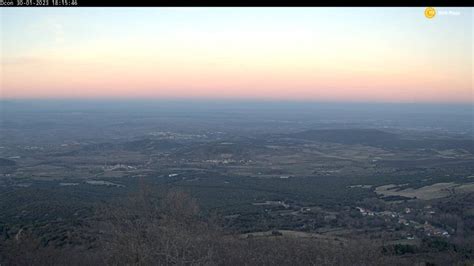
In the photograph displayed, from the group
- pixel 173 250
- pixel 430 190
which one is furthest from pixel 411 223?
pixel 173 250

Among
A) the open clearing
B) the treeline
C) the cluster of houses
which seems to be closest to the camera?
the treeline

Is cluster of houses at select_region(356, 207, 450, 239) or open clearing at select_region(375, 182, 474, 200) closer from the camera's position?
cluster of houses at select_region(356, 207, 450, 239)

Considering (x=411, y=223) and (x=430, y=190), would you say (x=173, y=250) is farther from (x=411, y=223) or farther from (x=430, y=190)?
(x=430, y=190)

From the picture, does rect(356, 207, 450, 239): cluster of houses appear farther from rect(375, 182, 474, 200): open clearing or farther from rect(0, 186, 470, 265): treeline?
rect(0, 186, 470, 265): treeline

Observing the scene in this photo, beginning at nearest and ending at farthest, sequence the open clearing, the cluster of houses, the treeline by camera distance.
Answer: the treeline
the cluster of houses
the open clearing

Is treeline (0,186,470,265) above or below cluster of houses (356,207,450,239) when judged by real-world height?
above

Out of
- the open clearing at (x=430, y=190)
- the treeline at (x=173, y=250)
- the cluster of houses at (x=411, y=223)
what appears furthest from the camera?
the open clearing at (x=430, y=190)

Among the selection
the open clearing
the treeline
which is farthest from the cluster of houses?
the treeline

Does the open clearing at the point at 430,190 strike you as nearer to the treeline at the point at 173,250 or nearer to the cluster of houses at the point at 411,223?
the cluster of houses at the point at 411,223

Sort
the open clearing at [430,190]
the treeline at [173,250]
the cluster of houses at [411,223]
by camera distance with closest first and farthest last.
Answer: the treeline at [173,250] < the cluster of houses at [411,223] < the open clearing at [430,190]

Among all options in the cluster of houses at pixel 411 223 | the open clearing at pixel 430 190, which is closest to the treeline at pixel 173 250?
the cluster of houses at pixel 411 223

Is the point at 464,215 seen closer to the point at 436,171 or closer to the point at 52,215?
the point at 436,171

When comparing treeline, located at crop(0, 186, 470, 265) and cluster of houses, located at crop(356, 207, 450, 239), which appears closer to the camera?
treeline, located at crop(0, 186, 470, 265)

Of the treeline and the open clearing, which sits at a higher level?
the treeline
